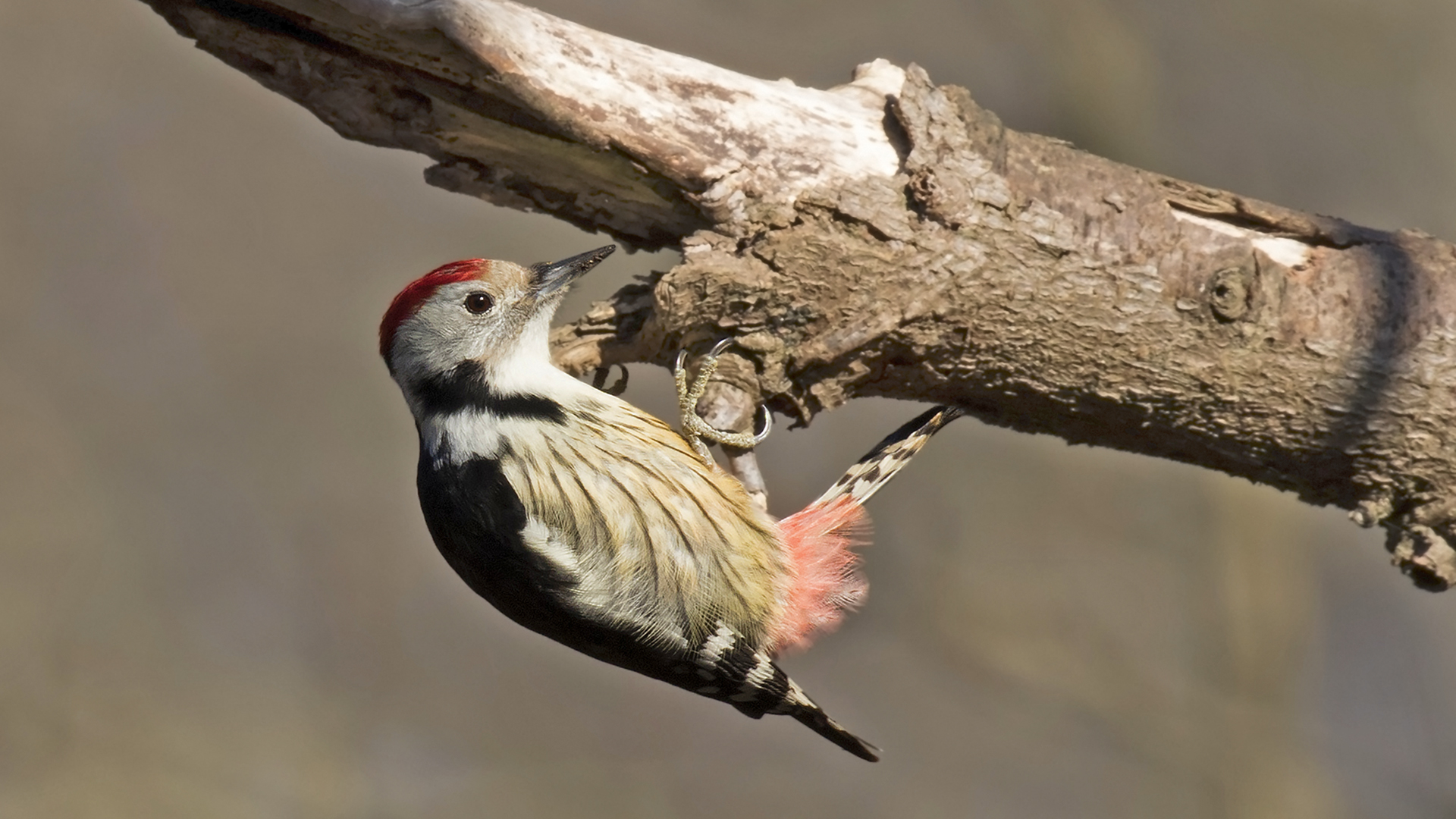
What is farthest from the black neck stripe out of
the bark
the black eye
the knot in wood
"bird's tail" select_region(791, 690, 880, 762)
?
the knot in wood

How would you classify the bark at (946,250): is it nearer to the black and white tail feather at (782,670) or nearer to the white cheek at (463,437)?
the black and white tail feather at (782,670)

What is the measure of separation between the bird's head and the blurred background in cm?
184

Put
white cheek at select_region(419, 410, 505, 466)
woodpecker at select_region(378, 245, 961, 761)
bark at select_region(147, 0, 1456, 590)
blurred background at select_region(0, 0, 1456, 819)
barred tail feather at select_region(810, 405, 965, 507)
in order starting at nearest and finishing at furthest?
bark at select_region(147, 0, 1456, 590) < woodpecker at select_region(378, 245, 961, 761) < white cheek at select_region(419, 410, 505, 466) < barred tail feather at select_region(810, 405, 965, 507) < blurred background at select_region(0, 0, 1456, 819)

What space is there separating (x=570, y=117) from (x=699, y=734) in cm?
361

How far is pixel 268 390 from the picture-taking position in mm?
5148

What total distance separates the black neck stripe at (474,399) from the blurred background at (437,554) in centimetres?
195

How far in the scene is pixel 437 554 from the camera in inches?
205

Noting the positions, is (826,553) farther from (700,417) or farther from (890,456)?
(700,417)

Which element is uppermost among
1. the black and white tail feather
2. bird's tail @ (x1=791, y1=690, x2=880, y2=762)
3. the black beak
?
the black beak

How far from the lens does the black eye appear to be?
288cm

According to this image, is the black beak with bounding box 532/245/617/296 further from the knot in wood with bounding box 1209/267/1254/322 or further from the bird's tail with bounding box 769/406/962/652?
the knot in wood with bounding box 1209/267/1254/322

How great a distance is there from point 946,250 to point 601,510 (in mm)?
1029

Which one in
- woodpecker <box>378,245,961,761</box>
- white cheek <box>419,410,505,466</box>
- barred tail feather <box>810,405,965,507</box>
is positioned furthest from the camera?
barred tail feather <box>810,405,965,507</box>

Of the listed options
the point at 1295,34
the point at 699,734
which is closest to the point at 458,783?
the point at 699,734
